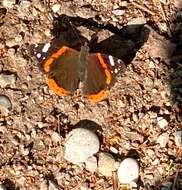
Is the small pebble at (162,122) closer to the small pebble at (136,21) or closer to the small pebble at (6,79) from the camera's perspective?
the small pebble at (136,21)

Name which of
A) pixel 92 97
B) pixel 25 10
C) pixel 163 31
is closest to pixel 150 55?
pixel 163 31

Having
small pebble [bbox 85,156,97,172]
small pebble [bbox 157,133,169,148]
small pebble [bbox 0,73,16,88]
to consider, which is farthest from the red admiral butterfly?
small pebble [bbox 157,133,169,148]

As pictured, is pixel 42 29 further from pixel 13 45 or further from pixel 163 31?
pixel 163 31

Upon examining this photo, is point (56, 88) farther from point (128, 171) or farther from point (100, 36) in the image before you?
point (128, 171)

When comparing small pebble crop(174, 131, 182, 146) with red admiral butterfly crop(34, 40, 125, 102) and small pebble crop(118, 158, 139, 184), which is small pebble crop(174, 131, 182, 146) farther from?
red admiral butterfly crop(34, 40, 125, 102)

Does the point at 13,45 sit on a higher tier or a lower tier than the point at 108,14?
lower

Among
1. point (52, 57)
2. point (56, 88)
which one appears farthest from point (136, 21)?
point (56, 88)
